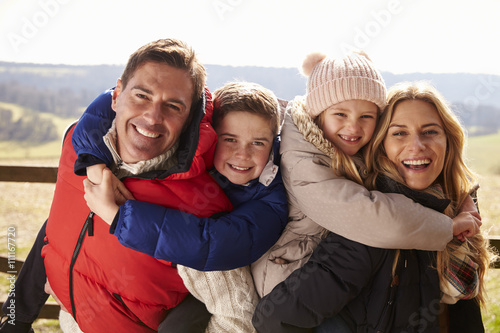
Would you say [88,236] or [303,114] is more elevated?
[303,114]

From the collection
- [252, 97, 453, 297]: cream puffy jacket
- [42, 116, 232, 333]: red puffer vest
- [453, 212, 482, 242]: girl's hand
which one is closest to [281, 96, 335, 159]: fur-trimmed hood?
[252, 97, 453, 297]: cream puffy jacket

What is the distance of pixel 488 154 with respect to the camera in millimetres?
18844

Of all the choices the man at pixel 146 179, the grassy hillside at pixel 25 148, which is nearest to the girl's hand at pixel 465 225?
the man at pixel 146 179

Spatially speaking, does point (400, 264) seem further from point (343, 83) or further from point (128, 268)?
point (128, 268)

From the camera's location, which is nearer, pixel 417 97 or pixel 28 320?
pixel 417 97

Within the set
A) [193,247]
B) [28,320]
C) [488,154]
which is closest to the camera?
[193,247]

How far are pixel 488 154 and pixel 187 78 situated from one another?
21.1 metres

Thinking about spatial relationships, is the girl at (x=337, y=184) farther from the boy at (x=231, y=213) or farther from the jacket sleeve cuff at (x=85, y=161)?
the jacket sleeve cuff at (x=85, y=161)

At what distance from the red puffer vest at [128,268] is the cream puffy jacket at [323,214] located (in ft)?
1.27

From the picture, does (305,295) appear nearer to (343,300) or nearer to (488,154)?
(343,300)

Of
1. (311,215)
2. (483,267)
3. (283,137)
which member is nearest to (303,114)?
(283,137)

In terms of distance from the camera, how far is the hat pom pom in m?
2.18

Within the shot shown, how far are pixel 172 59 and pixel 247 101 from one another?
17.0 inches

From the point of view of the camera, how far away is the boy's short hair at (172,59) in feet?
6.02
